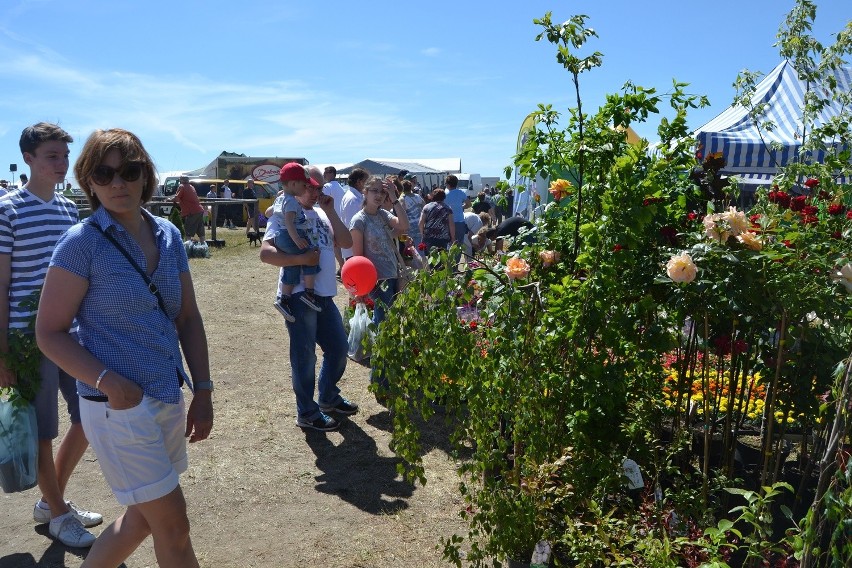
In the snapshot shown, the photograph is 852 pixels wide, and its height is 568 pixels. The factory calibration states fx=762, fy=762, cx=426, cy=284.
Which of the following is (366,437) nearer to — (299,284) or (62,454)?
(299,284)

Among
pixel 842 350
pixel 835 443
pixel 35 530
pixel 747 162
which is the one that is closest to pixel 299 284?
pixel 35 530

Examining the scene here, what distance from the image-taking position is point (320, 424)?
5.21 m

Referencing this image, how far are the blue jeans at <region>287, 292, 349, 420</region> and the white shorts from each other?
2.52 meters

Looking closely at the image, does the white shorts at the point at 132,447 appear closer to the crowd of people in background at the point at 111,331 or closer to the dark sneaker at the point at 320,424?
the crowd of people in background at the point at 111,331

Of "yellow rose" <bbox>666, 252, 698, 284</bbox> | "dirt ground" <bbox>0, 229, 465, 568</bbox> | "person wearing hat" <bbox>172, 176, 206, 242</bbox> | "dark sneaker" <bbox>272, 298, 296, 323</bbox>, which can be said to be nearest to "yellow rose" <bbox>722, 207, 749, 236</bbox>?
"yellow rose" <bbox>666, 252, 698, 284</bbox>

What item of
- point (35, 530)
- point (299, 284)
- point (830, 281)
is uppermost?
point (830, 281)

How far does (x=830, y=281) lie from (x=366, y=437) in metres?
3.41

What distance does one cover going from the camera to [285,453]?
4.86 metres

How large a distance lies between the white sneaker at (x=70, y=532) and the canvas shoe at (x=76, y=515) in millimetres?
108

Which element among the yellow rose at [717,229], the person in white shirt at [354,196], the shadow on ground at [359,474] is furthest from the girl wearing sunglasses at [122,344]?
the person in white shirt at [354,196]

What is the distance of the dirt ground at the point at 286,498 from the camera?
3541 millimetres

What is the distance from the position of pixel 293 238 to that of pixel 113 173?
2495 mm

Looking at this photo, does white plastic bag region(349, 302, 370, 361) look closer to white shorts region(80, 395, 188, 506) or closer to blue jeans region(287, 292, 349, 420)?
blue jeans region(287, 292, 349, 420)

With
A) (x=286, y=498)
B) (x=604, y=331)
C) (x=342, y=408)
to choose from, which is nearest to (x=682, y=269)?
(x=604, y=331)
